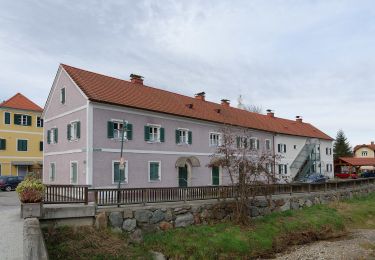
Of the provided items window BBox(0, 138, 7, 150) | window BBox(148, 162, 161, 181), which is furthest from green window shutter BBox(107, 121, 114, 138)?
window BBox(0, 138, 7, 150)

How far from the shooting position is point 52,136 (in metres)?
27.6

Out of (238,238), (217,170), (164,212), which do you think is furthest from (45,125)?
(238,238)

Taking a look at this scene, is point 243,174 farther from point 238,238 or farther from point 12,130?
point 12,130

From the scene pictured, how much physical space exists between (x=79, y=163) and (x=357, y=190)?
84.8ft

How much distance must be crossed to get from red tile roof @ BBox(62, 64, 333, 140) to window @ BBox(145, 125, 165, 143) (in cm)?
124

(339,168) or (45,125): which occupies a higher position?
(45,125)

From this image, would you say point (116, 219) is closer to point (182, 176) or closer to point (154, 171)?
point (154, 171)

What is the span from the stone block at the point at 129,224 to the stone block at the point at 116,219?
0.19m

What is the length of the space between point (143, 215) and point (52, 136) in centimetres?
1422

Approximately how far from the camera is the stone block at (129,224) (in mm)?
15742

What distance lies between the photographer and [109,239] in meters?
14.5

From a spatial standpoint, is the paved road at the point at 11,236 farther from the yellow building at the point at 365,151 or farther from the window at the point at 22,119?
the yellow building at the point at 365,151

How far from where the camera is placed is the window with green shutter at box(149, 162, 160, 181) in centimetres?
2527

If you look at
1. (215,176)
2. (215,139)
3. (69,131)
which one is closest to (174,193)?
(69,131)
